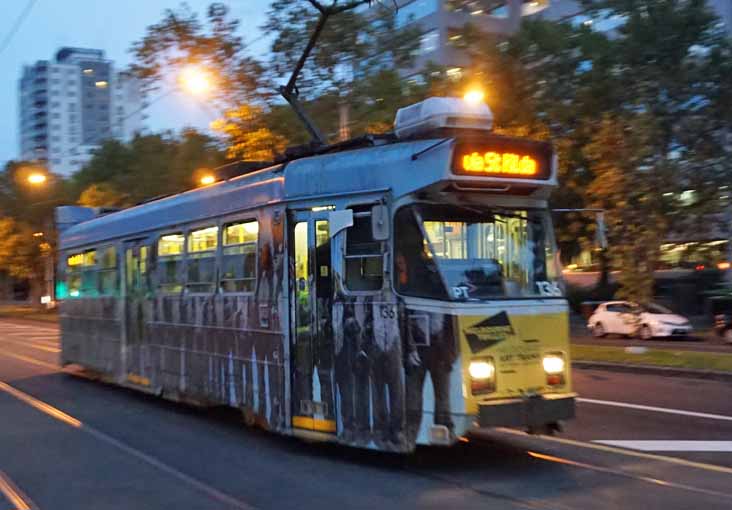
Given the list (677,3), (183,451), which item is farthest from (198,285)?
(677,3)

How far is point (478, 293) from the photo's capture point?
7207mm

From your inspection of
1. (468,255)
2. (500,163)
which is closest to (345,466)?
(468,255)

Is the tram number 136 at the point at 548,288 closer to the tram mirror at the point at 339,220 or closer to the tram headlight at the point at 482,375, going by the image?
the tram headlight at the point at 482,375

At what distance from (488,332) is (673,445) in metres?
2.95

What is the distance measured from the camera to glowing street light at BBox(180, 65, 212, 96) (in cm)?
1997

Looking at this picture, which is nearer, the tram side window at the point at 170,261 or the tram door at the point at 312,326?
the tram door at the point at 312,326

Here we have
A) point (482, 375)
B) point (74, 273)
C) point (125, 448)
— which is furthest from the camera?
point (74, 273)

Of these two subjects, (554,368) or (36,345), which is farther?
(36,345)

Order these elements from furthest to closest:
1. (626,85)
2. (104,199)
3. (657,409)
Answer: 1. (104,199)
2. (626,85)
3. (657,409)

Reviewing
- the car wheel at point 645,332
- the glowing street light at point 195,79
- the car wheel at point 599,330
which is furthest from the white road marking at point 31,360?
the car wheel at point 599,330

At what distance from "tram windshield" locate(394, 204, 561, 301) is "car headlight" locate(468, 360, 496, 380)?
0.58 m

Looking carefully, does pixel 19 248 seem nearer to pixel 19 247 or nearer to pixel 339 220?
pixel 19 247

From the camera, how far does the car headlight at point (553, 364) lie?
7.37 metres

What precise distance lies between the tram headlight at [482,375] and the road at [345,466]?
83cm
